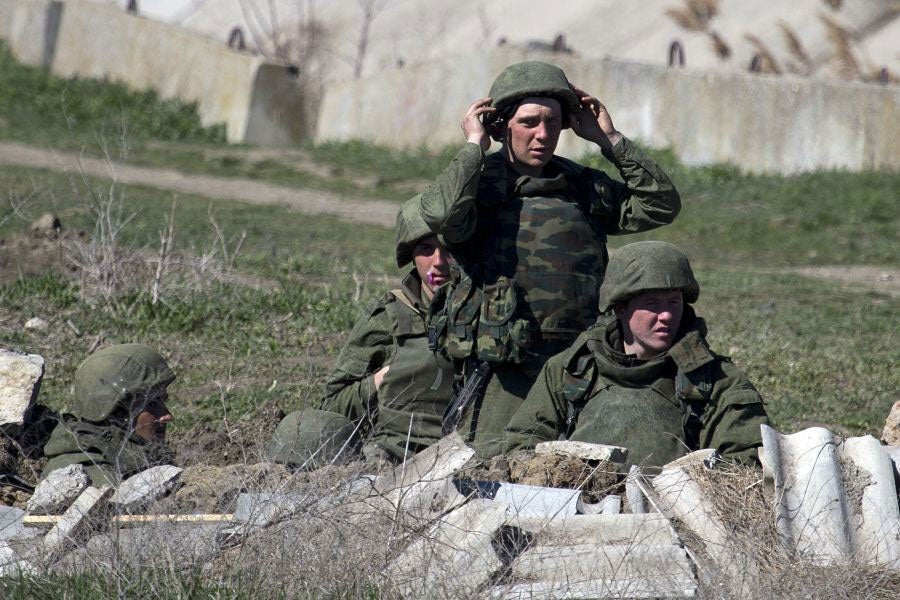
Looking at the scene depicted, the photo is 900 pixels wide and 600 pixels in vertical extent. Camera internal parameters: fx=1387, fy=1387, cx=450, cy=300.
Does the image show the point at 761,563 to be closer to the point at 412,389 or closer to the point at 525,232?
the point at 525,232

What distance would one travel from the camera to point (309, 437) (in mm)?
5145

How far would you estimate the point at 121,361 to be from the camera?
5.21 metres

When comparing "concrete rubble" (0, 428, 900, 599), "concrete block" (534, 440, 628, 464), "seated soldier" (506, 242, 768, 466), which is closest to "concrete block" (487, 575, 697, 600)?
"concrete rubble" (0, 428, 900, 599)

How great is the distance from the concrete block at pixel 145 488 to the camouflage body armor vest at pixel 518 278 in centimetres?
120

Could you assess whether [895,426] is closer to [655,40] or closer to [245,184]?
[245,184]

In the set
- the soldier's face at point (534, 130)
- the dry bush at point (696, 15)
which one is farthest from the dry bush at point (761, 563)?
the dry bush at point (696, 15)

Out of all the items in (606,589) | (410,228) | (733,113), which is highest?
(733,113)

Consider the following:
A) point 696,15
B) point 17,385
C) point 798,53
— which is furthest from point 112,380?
point 696,15

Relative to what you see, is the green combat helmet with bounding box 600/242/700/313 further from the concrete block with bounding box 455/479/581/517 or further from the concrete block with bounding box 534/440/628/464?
the concrete block with bounding box 455/479/581/517

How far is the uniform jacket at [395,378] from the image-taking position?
A: 5285 millimetres

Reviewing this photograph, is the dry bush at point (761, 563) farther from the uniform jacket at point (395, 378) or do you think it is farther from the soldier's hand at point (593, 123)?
the soldier's hand at point (593, 123)

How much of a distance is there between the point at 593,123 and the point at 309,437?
5.23ft

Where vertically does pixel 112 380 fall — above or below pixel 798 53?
below

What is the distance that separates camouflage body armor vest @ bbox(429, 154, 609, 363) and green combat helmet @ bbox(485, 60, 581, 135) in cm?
25
